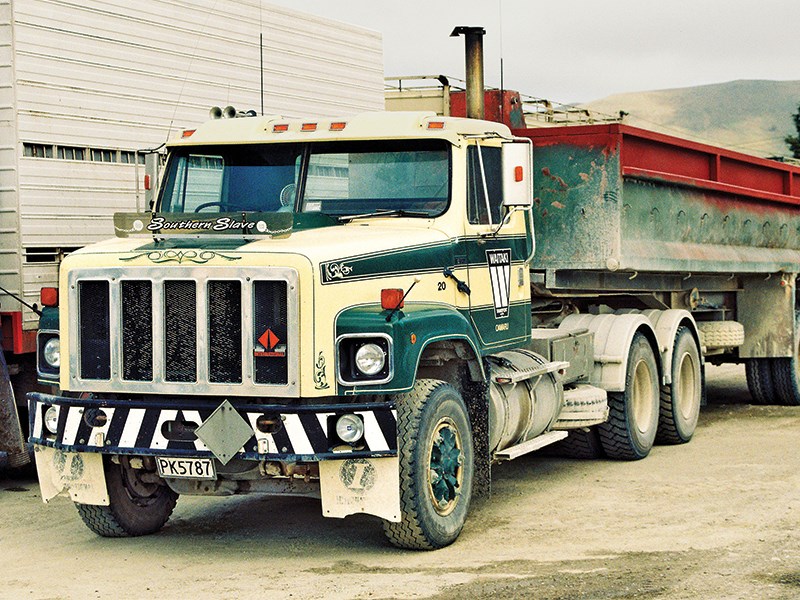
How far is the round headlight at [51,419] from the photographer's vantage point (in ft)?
26.8

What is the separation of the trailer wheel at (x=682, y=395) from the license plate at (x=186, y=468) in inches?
221

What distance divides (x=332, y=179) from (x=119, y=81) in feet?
9.65

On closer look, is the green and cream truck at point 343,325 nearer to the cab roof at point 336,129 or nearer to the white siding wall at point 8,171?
the cab roof at point 336,129

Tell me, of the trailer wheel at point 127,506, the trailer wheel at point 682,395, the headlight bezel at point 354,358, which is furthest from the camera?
the trailer wheel at point 682,395

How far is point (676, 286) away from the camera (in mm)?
13117

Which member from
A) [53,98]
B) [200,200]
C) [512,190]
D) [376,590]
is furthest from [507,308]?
[53,98]

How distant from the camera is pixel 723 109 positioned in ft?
520

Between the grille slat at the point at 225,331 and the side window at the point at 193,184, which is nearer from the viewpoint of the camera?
Result: the grille slat at the point at 225,331

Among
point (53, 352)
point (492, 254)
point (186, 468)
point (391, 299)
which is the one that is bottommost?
point (186, 468)

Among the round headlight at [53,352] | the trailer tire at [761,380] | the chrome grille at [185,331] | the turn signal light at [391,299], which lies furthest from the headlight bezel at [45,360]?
the trailer tire at [761,380]

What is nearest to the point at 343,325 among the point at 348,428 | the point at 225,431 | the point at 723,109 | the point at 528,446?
the point at 348,428

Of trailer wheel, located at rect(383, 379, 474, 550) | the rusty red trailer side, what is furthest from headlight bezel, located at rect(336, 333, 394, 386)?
the rusty red trailer side

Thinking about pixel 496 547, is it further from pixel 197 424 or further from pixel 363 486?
pixel 197 424

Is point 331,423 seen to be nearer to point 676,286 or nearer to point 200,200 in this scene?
point 200,200
